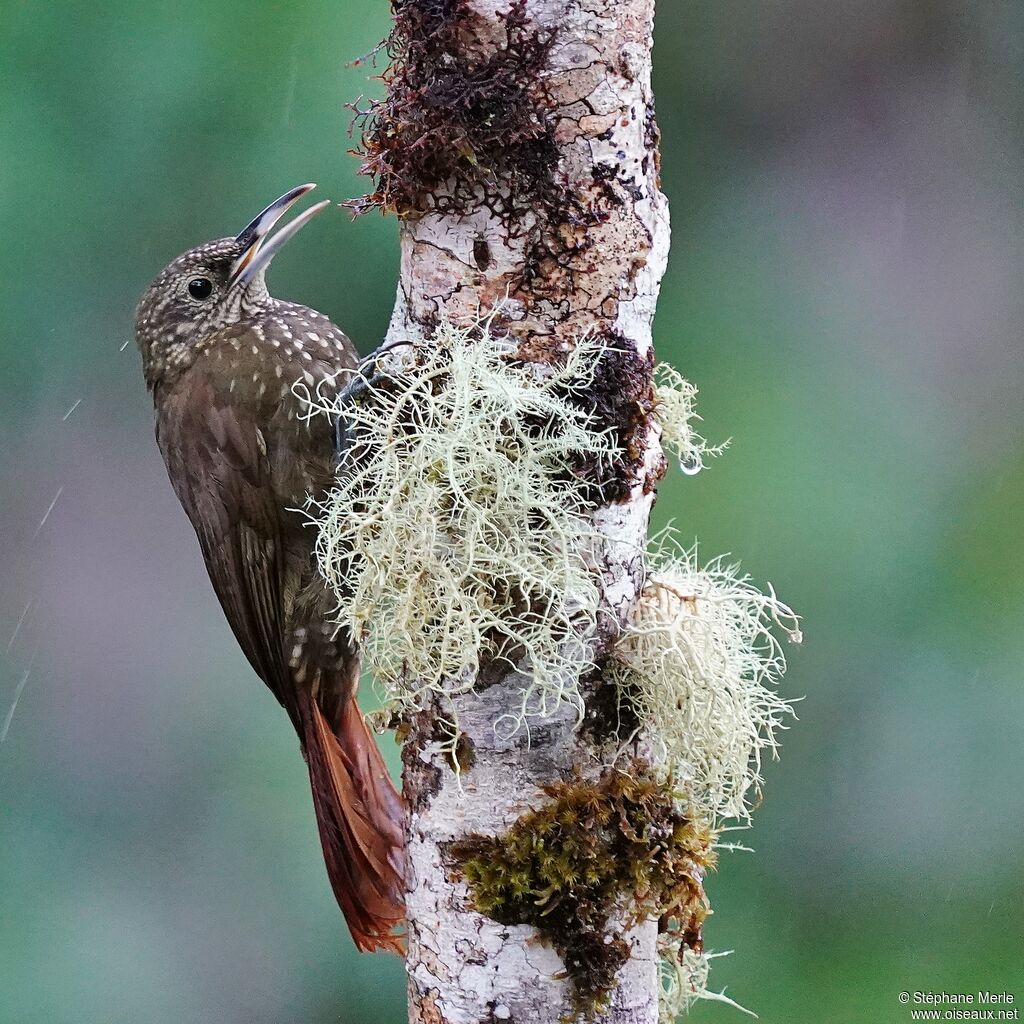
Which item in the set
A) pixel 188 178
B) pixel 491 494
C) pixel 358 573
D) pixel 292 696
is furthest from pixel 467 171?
pixel 188 178

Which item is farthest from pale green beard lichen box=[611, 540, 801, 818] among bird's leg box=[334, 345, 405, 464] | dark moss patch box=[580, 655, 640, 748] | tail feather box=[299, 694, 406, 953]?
tail feather box=[299, 694, 406, 953]

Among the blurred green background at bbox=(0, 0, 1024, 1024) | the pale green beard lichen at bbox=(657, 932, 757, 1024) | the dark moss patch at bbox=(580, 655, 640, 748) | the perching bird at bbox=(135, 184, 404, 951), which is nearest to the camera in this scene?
the dark moss patch at bbox=(580, 655, 640, 748)

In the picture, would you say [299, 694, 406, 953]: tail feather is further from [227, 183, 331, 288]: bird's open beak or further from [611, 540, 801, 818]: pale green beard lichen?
[227, 183, 331, 288]: bird's open beak

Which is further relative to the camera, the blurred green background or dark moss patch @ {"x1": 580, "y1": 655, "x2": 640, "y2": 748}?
the blurred green background

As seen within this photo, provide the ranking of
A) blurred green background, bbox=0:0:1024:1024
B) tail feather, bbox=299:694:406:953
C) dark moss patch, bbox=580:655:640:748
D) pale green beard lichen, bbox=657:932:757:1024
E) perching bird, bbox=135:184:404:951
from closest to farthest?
dark moss patch, bbox=580:655:640:748
pale green beard lichen, bbox=657:932:757:1024
tail feather, bbox=299:694:406:953
perching bird, bbox=135:184:404:951
blurred green background, bbox=0:0:1024:1024

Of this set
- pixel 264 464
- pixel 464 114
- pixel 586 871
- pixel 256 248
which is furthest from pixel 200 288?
pixel 586 871

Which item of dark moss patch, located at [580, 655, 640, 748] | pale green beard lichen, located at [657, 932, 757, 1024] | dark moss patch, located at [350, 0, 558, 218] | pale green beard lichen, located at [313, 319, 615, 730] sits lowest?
pale green beard lichen, located at [657, 932, 757, 1024]

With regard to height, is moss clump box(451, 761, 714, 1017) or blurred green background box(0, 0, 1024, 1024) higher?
blurred green background box(0, 0, 1024, 1024)
